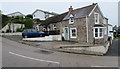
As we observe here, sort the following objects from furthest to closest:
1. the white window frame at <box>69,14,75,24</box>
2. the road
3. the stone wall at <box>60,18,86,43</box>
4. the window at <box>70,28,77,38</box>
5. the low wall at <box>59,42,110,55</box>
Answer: the white window frame at <box>69,14,75,24</box> < the window at <box>70,28,77,38</box> < the stone wall at <box>60,18,86,43</box> < the low wall at <box>59,42,110,55</box> < the road

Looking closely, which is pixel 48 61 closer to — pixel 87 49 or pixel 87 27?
pixel 87 49

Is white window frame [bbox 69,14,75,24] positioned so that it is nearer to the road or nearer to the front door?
the front door

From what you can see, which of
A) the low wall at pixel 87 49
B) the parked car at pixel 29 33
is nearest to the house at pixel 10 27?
the parked car at pixel 29 33

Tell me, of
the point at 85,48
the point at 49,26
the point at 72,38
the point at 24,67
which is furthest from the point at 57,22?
the point at 24,67

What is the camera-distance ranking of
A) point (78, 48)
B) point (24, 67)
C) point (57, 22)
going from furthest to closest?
1. point (57, 22)
2. point (78, 48)
3. point (24, 67)

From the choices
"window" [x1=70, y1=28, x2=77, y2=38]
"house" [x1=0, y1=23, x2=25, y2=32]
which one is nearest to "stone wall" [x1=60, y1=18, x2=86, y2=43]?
"window" [x1=70, y1=28, x2=77, y2=38]

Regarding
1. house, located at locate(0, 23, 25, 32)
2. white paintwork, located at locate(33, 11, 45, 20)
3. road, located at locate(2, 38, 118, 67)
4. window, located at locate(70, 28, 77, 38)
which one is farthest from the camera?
white paintwork, located at locate(33, 11, 45, 20)

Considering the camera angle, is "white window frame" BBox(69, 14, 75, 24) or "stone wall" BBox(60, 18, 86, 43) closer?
"stone wall" BBox(60, 18, 86, 43)

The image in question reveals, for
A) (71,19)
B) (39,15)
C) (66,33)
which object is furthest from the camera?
(39,15)

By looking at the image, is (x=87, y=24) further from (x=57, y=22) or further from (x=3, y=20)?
(x=3, y=20)

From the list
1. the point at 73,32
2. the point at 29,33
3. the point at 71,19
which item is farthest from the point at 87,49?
the point at 29,33

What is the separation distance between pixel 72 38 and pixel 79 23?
11.5 feet

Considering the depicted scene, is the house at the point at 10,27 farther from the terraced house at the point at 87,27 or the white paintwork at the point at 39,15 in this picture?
the white paintwork at the point at 39,15

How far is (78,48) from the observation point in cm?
1410
